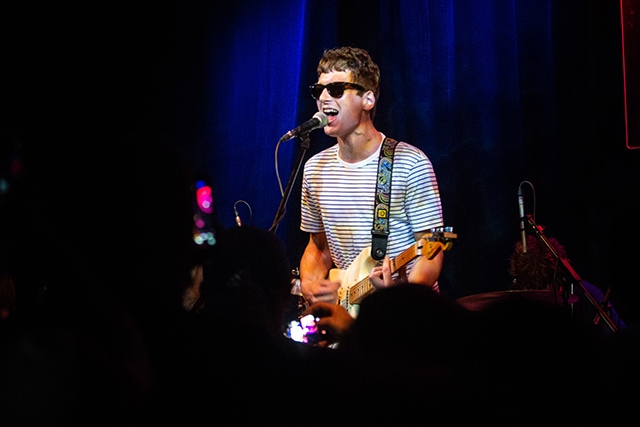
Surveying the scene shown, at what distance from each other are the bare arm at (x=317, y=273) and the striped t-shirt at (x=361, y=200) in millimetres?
111

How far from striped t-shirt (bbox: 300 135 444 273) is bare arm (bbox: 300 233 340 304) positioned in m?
0.11

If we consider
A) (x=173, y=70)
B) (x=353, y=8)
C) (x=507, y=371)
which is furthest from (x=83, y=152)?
(x=353, y=8)

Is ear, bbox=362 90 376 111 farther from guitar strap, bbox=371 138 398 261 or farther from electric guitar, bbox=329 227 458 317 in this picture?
electric guitar, bbox=329 227 458 317

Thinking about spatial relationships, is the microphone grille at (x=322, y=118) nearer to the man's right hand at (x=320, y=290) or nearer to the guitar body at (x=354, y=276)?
the guitar body at (x=354, y=276)

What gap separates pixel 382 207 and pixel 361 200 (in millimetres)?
159

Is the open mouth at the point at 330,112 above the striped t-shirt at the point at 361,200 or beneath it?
above

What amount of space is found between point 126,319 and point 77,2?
10.7 ft

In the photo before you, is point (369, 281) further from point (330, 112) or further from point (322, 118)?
point (330, 112)

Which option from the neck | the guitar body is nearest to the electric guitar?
the guitar body

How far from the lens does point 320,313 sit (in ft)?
8.29

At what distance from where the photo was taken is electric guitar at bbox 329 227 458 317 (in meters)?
3.55

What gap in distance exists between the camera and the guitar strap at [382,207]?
13.0 feet

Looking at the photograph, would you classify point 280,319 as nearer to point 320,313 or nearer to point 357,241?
point 320,313

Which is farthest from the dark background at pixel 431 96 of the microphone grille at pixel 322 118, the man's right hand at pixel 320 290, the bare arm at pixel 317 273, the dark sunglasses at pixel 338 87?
the microphone grille at pixel 322 118
